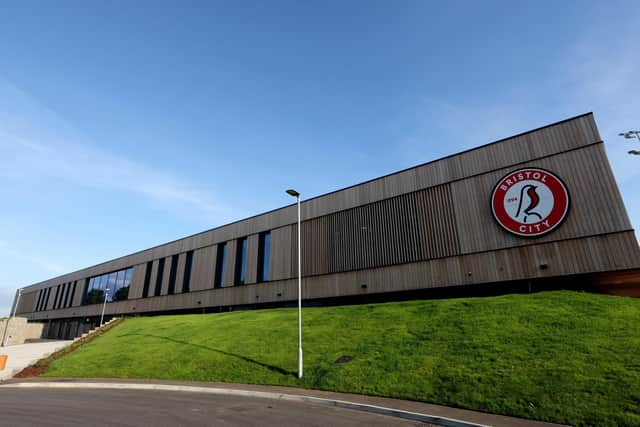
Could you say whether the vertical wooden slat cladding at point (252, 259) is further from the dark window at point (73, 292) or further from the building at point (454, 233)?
the dark window at point (73, 292)

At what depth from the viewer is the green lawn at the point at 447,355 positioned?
11.1m

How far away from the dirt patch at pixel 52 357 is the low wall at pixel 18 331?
1093 inches

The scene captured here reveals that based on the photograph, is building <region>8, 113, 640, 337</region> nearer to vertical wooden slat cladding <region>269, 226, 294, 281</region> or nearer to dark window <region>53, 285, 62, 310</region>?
vertical wooden slat cladding <region>269, 226, 294, 281</region>

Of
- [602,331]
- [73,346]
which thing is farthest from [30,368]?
[602,331]

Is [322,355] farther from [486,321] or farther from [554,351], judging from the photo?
[554,351]

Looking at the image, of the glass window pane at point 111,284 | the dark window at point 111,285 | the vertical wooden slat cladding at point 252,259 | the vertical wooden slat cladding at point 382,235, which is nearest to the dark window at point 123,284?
the dark window at point 111,285

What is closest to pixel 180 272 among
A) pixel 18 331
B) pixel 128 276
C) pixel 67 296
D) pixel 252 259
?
pixel 252 259

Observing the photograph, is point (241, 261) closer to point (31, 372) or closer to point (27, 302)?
point (31, 372)

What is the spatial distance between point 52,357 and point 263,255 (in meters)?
20.3

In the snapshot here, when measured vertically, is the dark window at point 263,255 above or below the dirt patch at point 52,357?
above

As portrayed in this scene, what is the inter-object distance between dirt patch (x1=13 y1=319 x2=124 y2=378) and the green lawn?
0.96m

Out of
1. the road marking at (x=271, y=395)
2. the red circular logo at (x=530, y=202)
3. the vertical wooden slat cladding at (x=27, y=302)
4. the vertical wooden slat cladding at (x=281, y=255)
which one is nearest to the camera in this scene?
the road marking at (x=271, y=395)

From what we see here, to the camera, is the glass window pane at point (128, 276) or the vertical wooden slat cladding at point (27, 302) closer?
the glass window pane at point (128, 276)

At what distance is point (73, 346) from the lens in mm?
33156
